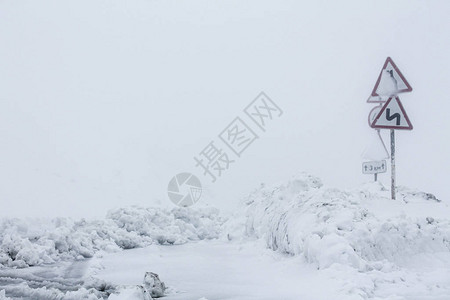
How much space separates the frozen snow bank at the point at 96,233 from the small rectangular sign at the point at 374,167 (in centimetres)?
407

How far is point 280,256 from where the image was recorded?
7.04 metres

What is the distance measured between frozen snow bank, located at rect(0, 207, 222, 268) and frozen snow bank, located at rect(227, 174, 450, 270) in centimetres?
297

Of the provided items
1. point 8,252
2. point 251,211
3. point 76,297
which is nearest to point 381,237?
point 76,297

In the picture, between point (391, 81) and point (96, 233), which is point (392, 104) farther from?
point (96, 233)

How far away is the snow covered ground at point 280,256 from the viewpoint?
15.5 ft

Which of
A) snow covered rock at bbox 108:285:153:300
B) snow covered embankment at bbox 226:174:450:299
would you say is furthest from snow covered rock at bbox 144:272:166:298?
snow covered embankment at bbox 226:174:450:299

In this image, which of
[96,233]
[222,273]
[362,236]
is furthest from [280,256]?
[96,233]

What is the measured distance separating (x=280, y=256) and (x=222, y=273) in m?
1.08

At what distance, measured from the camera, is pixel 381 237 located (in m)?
5.62

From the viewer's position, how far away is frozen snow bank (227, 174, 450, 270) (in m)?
5.41

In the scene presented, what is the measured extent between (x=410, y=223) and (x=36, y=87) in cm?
1939

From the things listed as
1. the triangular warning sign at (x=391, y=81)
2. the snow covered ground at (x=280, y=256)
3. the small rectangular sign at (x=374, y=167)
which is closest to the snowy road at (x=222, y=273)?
the snow covered ground at (x=280, y=256)

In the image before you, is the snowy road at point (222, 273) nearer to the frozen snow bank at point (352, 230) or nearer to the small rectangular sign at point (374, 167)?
the frozen snow bank at point (352, 230)

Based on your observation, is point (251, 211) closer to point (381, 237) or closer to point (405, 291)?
point (381, 237)
